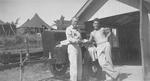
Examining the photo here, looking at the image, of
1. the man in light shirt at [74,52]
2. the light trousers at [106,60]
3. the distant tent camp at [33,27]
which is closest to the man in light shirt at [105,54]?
the light trousers at [106,60]

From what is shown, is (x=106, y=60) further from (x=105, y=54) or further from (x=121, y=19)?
(x=121, y=19)

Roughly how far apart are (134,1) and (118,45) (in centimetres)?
500

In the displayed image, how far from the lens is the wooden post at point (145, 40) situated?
203 inches

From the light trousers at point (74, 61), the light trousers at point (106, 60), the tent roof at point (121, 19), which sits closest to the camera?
the light trousers at point (74, 61)

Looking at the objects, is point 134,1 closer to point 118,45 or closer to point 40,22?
point 118,45

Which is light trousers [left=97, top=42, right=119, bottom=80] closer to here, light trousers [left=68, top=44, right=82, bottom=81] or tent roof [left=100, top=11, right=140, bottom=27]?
light trousers [left=68, top=44, right=82, bottom=81]

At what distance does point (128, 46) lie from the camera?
11.7m

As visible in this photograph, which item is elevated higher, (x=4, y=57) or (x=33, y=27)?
(x=33, y=27)

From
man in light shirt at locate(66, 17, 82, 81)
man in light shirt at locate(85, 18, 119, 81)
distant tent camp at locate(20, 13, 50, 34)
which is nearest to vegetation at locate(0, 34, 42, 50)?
man in light shirt at locate(66, 17, 82, 81)

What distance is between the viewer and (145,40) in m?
5.58

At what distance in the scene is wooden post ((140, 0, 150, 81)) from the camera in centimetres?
515

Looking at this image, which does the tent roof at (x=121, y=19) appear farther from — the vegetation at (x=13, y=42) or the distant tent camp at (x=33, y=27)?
the distant tent camp at (x=33, y=27)

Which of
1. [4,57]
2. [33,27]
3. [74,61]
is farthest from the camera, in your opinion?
[33,27]

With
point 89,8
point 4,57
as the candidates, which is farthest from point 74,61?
point 89,8
